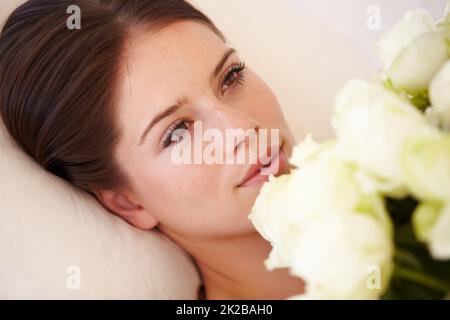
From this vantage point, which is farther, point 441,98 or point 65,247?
point 65,247

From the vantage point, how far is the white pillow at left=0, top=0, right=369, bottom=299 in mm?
784

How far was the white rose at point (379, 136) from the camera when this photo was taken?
0.36m

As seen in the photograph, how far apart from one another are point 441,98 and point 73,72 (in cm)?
57

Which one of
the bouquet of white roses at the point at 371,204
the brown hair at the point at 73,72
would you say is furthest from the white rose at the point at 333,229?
the brown hair at the point at 73,72

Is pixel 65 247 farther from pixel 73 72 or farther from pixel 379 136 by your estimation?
pixel 379 136

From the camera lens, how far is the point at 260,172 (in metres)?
0.78

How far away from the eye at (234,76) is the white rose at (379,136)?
441mm

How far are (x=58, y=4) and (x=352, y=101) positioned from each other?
1.97 feet

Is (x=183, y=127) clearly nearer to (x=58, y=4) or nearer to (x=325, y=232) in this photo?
(x=58, y=4)

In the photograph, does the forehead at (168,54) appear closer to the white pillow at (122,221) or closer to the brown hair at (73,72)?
the brown hair at (73,72)

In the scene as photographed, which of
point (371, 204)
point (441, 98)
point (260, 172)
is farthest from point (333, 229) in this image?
point (260, 172)

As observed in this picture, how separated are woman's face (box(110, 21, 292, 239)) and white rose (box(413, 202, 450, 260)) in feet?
1.37

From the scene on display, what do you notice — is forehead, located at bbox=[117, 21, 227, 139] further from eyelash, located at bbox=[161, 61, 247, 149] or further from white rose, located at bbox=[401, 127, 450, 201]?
white rose, located at bbox=[401, 127, 450, 201]
